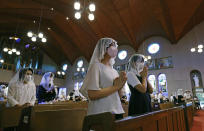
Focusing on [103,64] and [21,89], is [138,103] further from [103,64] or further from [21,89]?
[21,89]

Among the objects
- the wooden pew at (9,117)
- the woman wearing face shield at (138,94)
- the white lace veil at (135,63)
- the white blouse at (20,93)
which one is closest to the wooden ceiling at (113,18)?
the white blouse at (20,93)

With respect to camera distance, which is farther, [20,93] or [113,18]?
[113,18]

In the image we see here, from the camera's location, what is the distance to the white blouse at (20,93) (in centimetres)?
200

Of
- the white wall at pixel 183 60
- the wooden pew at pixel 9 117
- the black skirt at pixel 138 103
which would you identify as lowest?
the wooden pew at pixel 9 117

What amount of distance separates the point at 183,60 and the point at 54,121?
1135cm

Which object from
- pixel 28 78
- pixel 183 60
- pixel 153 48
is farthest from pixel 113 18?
pixel 28 78

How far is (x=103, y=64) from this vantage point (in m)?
1.00

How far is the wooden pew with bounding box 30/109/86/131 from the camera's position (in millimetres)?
1176

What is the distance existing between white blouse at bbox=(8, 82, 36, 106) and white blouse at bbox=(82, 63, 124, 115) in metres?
1.67

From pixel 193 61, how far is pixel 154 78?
3.08 m

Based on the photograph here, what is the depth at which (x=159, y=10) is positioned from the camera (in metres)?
8.84

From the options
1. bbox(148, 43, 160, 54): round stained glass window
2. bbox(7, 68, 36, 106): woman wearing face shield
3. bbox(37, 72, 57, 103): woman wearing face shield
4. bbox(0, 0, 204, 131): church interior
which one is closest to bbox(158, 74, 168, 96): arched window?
bbox(0, 0, 204, 131): church interior

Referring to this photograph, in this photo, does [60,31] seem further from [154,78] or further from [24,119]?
[24,119]

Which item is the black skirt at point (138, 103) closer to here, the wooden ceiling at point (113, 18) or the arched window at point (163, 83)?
the wooden ceiling at point (113, 18)
